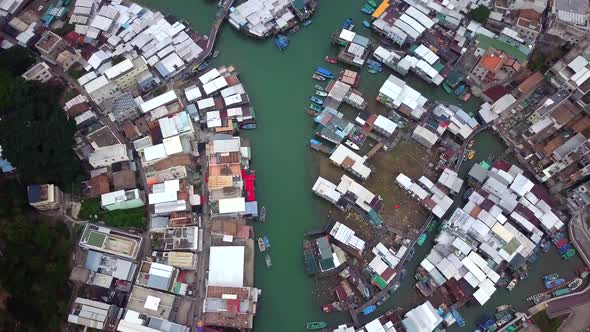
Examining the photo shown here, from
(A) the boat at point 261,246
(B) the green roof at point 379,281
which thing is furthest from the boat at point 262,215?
(B) the green roof at point 379,281

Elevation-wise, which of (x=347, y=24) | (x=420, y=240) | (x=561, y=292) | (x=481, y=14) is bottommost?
(x=561, y=292)

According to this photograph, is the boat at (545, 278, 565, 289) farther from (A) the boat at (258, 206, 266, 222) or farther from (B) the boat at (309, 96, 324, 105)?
(B) the boat at (309, 96, 324, 105)

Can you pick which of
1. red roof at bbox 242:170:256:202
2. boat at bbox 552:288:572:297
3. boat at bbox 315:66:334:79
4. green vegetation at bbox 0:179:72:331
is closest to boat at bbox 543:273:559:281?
boat at bbox 552:288:572:297

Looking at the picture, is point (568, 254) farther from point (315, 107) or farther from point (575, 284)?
point (315, 107)

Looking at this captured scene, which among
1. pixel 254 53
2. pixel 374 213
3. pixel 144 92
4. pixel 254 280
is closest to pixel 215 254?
pixel 254 280

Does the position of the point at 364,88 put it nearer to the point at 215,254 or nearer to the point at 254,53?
the point at 254,53

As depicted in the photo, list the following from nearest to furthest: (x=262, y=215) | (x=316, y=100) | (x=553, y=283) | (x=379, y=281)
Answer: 1. (x=379, y=281)
2. (x=553, y=283)
3. (x=262, y=215)
4. (x=316, y=100)

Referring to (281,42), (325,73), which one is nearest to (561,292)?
(325,73)
